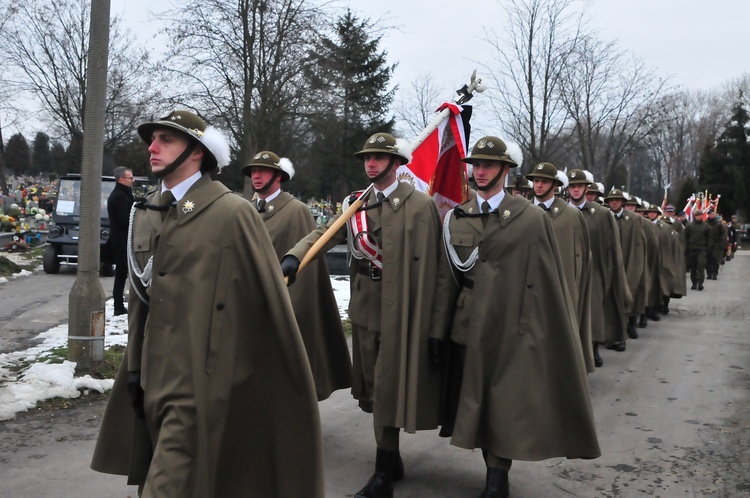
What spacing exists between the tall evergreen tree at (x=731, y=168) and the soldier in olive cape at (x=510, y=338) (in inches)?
2084

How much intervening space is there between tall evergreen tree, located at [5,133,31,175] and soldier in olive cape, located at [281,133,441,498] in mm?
74207

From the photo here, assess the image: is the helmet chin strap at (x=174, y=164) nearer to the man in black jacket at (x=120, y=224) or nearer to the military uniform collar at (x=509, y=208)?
the military uniform collar at (x=509, y=208)

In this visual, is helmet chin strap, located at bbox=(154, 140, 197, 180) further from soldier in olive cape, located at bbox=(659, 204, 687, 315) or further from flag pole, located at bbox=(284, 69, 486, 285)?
soldier in olive cape, located at bbox=(659, 204, 687, 315)

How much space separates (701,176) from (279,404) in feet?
197

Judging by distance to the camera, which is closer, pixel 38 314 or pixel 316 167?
pixel 38 314

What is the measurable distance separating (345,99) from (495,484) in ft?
69.2

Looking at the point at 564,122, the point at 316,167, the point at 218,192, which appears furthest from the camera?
the point at 316,167

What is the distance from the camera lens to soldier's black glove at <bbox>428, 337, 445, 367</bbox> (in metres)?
5.18

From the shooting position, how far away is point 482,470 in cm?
574

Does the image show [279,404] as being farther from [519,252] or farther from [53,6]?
[53,6]

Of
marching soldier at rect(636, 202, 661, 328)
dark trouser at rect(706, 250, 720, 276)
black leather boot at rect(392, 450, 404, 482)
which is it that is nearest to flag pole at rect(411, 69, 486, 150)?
black leather boot at rect(392, 450, 404, 482)

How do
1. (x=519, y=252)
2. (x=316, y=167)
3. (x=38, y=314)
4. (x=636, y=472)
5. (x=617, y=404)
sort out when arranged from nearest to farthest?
(x=519, y=252) → (x=636, y=472) → (x=617, y=404) → (x=38, y=314) → (x=316, y=167)

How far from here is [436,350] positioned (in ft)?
17.0

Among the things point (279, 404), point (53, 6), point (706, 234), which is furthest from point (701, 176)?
point (279, 404)
